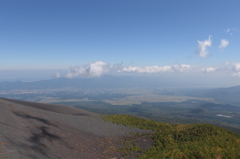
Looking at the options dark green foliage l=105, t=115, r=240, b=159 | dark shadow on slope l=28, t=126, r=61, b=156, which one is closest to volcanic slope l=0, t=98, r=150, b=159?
dark shadow on slope l=28, t=126, r=61, b=156

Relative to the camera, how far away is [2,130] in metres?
16.9

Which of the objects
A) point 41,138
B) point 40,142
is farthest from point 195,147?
point 41,138

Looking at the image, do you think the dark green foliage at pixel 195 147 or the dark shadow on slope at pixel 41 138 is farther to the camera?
the dark shadow on slope at pixel 41 138

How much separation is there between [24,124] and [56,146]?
7.72m

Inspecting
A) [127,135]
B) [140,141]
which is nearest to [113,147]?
[140,141]

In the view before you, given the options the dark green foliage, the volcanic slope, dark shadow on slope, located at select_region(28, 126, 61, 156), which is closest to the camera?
the dark green foliage

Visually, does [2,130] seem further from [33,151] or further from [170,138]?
[170,138]

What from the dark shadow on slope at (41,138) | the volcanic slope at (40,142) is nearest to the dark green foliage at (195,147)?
the volcanic slope at (40,142)

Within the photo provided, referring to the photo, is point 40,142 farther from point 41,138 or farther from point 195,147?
point 195,147

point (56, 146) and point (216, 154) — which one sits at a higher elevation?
point (216, 154)

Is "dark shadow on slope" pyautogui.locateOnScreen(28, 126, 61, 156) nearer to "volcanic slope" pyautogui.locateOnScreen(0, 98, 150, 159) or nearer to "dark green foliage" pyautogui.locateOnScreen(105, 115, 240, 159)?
"volcanic slope" pyautogui.locateOnScreen(0, 98, 150, 159)

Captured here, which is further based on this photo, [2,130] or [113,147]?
[113,147]

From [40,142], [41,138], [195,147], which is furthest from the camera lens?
[41,138]

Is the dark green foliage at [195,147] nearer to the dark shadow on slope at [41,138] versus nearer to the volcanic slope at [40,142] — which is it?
the volcanic slope at [40,142]
